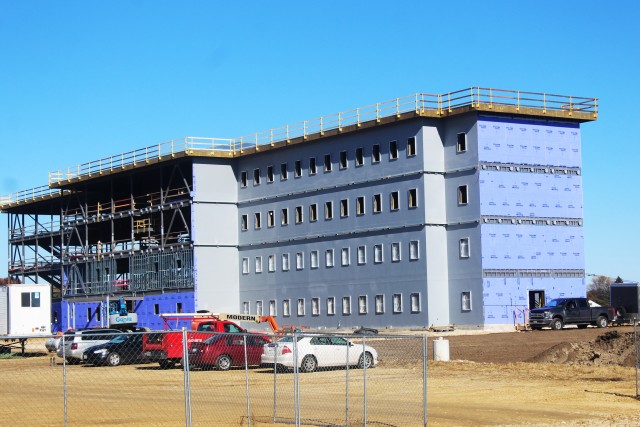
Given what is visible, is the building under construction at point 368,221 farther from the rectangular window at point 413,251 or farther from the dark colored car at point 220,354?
the dark colored car at point 220,354

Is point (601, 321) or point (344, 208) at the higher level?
point (344, 208)

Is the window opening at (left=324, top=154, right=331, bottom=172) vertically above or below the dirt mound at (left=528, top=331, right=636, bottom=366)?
above

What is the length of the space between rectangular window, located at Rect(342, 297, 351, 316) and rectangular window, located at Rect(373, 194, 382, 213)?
6018 millimetres

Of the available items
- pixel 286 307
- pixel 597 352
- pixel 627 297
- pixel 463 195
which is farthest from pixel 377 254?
pixel 597 352

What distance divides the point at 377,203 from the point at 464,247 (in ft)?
22.9

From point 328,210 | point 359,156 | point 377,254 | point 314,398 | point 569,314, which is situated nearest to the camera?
point 314,398

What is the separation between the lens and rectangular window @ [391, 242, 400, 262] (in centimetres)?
6531

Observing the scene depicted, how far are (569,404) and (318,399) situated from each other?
6993 mm

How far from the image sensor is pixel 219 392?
18.9 m

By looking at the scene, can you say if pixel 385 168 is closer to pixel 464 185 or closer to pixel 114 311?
pixel 464 185

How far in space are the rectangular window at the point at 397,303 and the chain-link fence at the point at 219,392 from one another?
130 ft

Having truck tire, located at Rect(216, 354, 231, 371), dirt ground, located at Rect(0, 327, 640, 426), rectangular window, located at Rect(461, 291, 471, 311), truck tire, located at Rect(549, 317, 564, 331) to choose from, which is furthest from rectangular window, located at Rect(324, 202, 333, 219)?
truck tire, located at Rect(216, 354, 231, 371)

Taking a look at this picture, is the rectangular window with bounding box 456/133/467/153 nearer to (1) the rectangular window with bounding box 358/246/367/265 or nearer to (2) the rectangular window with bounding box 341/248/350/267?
(1) the rectangular window with bounding box 358/246/367/265

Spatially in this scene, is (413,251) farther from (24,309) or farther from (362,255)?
(24,309)
